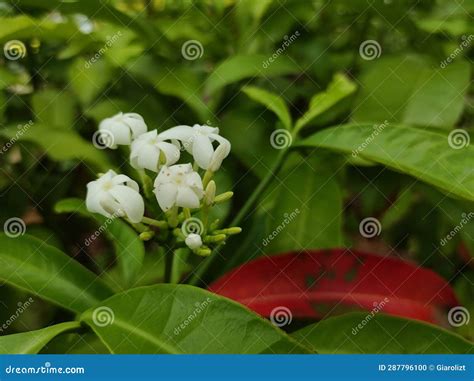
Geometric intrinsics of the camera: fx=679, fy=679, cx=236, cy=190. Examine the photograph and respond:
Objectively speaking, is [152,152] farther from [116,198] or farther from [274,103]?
[274,103]

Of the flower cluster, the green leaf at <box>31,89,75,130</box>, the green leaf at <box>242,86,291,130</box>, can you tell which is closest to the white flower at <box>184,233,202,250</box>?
the flower cluster

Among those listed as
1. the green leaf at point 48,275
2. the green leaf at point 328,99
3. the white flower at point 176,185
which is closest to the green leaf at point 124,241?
the green leaf at point 48,275

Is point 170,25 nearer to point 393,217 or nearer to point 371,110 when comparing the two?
point 371,110

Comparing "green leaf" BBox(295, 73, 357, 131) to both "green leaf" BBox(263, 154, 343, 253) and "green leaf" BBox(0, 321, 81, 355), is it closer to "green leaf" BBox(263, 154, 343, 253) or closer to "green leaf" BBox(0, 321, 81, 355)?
"green leaf" BBox(263, 154, 343, 253)

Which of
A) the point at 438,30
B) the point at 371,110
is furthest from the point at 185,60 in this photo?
the point at 438,30

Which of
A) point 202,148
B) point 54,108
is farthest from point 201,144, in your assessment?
point 54,108

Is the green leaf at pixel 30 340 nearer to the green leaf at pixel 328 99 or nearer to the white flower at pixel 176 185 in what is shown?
the white flower at pixel 176 185
